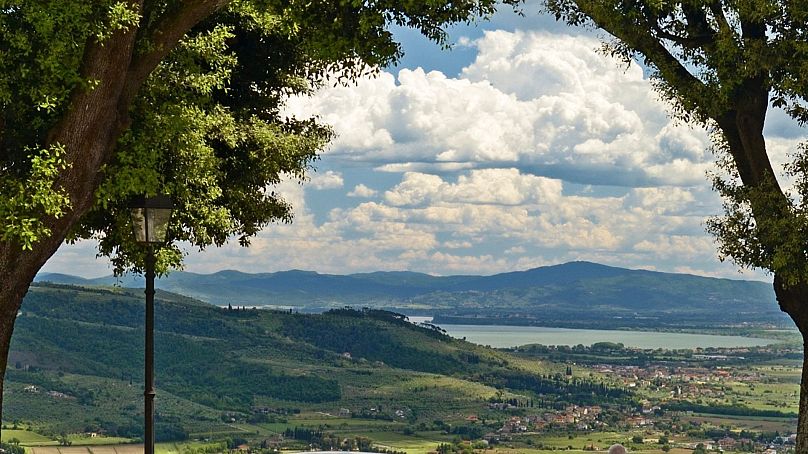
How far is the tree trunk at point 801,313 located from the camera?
604 inches

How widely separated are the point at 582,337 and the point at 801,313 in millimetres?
126441

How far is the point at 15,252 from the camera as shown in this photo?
1164cm

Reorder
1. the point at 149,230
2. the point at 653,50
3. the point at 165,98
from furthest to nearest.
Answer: the point at 653,50
the point at 165,98
the point at 149,230

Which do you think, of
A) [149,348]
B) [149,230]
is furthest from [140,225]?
[149,348]

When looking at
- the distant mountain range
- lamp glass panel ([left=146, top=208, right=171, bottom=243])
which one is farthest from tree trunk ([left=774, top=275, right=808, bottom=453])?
the distant mountain range

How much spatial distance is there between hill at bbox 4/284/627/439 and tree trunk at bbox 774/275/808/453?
5966cm

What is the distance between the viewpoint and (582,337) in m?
140

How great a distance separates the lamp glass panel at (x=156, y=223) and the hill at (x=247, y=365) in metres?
61.6

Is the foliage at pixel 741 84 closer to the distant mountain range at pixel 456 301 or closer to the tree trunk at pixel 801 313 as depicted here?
the tree trunk at pixel 801 313

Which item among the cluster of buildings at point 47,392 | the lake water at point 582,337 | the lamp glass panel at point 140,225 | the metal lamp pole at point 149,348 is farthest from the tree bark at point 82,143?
the lake water at point 582,337

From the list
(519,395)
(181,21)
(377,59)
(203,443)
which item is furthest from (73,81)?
(519,395)

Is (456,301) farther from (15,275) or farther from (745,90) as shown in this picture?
(15,275)

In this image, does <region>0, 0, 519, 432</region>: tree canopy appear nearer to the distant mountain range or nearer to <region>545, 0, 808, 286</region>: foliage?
<region>545, 0, 808, 286</region>: foliage

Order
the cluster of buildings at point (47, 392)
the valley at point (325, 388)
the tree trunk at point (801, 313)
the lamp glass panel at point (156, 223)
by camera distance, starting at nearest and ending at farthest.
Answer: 1. the lamp glass panel at point (156, 223)
2. the tree trunk at point (801, 313)
3. the valley at point (325, 388)
4. the cluster of buildings at point (47, 392)
